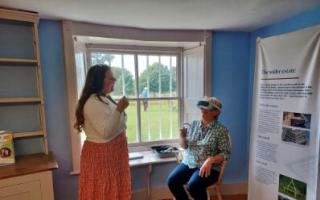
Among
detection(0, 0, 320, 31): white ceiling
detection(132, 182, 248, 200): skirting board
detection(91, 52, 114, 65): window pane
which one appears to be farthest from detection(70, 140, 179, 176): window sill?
detection(0, 0, 320, 31): white ceiling

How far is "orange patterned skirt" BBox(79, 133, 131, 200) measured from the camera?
1.59m

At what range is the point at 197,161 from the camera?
2.10 m

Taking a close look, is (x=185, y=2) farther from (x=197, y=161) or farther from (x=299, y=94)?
(x=197, y=161)

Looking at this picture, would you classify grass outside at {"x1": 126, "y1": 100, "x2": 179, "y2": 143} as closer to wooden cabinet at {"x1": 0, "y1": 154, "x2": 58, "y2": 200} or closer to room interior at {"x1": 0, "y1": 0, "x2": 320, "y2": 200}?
room interior at {"x1": 0, "y1": 0, "x2": 320, "y2": 200}

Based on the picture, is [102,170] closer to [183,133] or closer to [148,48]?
[183,133]

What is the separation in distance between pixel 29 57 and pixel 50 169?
40.0 inches

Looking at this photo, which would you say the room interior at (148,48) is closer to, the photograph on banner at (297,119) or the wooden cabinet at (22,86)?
the wooden cabinet at (22,86)

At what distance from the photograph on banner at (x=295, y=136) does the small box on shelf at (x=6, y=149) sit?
2198 mm

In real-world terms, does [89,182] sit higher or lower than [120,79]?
lower

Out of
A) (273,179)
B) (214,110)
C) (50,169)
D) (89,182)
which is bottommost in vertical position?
(273,179)

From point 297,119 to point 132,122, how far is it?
180 cm

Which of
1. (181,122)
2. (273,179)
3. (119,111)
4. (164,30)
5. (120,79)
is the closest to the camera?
(119,111)

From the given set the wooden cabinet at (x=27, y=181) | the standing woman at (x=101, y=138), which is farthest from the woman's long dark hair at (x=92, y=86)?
the wooden cabinet at (x=27, y=181)

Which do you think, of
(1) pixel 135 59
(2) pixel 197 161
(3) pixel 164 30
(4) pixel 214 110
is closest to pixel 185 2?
(3) pixel 164 30
